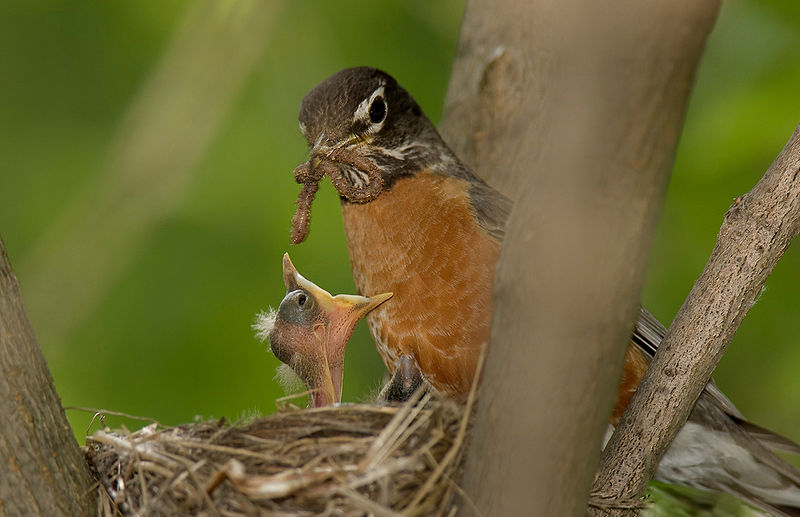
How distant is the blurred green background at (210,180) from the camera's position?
188 inches

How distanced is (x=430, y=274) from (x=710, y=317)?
120 cm

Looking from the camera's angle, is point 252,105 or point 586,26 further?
point 252,105

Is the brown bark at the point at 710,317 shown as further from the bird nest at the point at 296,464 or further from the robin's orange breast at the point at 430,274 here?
the robin's orange breast at the point at 430,274

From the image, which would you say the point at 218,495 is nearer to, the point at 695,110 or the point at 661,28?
the point at 661,28

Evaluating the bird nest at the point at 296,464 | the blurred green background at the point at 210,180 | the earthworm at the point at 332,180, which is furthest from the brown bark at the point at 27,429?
the blurred green background at the point at 210,180

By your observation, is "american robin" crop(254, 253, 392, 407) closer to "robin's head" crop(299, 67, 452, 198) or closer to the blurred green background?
"robin's head" crop(299, 67, 452, 198)

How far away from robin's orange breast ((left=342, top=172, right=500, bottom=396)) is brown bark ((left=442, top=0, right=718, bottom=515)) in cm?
118

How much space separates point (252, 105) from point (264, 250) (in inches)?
40.1

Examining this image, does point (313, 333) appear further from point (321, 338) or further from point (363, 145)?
point (363, 145)

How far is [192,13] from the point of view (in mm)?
5254

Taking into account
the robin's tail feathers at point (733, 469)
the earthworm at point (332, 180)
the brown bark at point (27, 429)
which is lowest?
the brown bark at point (27, 429)

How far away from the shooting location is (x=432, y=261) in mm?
3418

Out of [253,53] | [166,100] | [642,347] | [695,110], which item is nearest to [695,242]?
[695,110]

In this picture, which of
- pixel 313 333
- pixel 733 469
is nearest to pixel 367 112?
pixel 313 333
